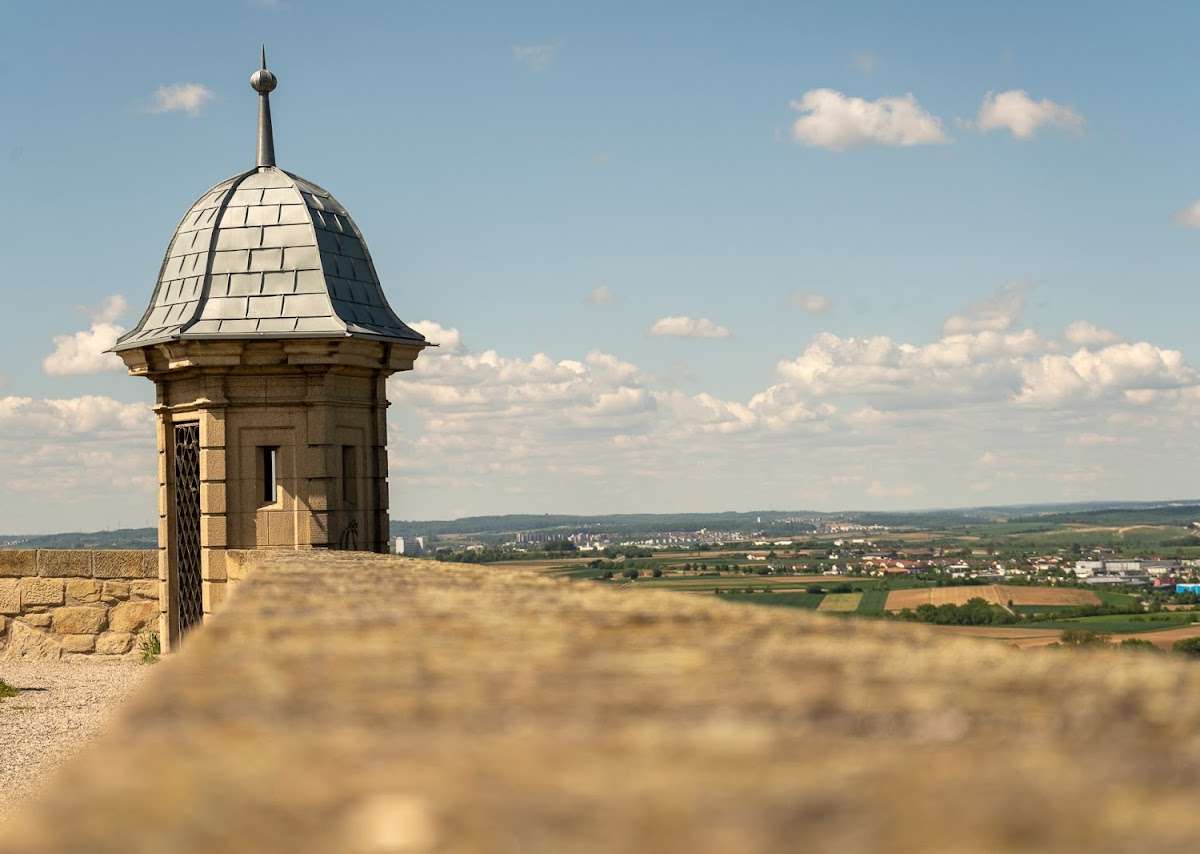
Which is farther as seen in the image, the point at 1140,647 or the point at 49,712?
the point at 49,712

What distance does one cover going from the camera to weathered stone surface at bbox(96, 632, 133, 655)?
1183 cm

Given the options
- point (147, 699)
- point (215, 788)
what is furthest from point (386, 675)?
point (215, 788)

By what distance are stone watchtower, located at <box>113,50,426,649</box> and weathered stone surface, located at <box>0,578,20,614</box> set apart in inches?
74.9

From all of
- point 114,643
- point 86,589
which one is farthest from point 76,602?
point 114,643

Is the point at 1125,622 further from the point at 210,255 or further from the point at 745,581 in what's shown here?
the point at 210,255

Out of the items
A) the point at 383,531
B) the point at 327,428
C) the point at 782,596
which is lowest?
the point at 782,596

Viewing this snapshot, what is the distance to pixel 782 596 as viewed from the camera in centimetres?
3900

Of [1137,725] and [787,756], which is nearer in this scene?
[787,756]

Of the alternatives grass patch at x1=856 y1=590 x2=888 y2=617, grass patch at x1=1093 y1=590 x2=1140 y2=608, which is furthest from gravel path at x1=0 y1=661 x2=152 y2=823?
grass patch at x1=1093 y1=590 x2=1140 y2=608

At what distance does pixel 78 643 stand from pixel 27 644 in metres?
0.53

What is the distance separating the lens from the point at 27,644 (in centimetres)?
1210

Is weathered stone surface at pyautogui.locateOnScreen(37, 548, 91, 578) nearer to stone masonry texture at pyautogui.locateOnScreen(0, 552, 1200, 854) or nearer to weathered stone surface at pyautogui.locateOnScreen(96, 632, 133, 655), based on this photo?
weathered stone surface at pyautogui.locateOnScreen(96, 632, 133, 655)

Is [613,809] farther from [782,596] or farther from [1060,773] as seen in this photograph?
[782,596]

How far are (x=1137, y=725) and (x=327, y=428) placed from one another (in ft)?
30.0
